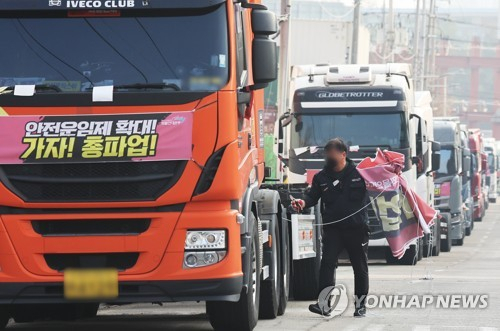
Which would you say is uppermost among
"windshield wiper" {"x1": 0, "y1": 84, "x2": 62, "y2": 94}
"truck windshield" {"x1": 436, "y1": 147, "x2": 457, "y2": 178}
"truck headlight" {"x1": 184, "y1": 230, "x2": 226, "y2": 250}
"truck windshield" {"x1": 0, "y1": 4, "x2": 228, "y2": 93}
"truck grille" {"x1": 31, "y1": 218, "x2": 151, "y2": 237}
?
"truck windshield" {"x1": 0, "y1": 4, "x2": 228, "y2": 93}

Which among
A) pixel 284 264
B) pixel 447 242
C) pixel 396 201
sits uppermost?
pixel 284 264

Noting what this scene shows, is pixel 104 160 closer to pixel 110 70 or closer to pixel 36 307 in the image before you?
pixel 110 70

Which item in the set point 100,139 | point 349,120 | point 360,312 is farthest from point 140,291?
point 349,120

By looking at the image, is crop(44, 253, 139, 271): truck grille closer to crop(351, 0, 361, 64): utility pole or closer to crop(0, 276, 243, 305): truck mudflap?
crop(0, 276, 243, 305): truck mudflap

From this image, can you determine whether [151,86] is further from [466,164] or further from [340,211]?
[466,164]

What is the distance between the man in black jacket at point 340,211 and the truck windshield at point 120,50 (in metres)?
3.20

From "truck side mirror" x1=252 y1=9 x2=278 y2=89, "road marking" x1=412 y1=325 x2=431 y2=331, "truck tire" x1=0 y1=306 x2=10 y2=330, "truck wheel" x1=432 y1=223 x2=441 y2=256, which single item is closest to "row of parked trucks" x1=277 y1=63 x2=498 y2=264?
"truck wheel" x1=432 y1=223 x2=441 y2=256

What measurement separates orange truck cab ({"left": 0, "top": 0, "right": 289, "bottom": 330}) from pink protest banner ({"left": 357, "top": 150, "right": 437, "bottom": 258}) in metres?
9.57

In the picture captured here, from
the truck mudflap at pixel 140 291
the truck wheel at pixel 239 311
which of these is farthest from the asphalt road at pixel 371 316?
the truck mudflap at pixel 140 291

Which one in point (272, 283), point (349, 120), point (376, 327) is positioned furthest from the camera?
point (349, 120)

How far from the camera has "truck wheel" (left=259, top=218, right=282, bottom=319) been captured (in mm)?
13180

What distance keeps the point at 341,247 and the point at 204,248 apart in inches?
137

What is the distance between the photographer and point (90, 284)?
422 inches

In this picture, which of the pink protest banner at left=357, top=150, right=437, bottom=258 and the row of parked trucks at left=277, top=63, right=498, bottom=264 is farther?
the row of parked trucks at left=277, top=63, right=498, bottom=264
